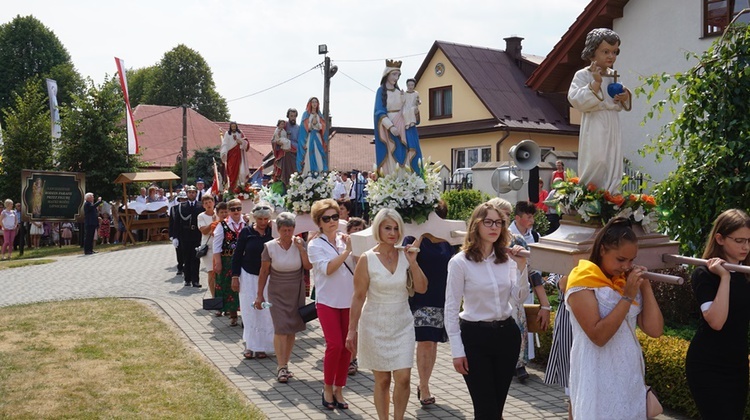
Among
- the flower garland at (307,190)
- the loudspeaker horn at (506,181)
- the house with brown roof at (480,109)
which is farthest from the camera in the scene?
the house with brown roof at (480,109)

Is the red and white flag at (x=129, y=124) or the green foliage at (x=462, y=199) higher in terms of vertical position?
the red and white flag at (x=129, y=124)

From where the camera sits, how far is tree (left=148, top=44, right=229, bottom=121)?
65688mm

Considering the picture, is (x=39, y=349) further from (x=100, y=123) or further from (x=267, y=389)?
(x=100, y=123)

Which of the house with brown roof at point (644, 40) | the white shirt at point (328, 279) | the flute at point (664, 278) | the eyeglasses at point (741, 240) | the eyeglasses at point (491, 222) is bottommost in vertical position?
the white shirt at point (328, 279)

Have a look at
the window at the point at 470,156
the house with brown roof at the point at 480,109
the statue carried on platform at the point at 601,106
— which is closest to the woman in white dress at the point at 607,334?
the statue carried on platform at the point at 601,106

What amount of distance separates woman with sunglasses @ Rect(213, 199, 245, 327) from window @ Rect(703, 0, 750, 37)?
1149cm

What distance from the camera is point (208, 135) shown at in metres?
60.7

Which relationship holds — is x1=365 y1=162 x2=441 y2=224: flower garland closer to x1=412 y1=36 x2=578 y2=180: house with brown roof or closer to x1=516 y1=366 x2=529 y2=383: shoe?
x1=516 y1=366 x2=529 y2=383: shoe

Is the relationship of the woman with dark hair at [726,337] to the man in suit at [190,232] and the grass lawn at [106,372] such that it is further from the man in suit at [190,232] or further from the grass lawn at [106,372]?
the man in suit at [190,232]

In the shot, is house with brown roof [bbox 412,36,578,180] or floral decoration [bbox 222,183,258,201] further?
house with brown roof [bbox 412,36,578,180]

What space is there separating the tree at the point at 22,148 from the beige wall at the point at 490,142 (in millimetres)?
15380

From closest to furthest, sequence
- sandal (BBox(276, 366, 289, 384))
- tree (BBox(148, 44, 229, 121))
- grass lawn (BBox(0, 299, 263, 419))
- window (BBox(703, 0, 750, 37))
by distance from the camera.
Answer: grass lawn (BBox(0, 299, 263, 419)) < sandal (BBox(276, 366, 289, 384)) < window (BBox(703, 0, 750, 37)) < tree (BBox(148, 44, 229, 121))

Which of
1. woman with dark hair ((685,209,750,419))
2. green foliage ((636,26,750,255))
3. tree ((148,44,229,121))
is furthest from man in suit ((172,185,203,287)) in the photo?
tree ((148,44,229,121))

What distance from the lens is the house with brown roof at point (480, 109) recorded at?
3044 cm
